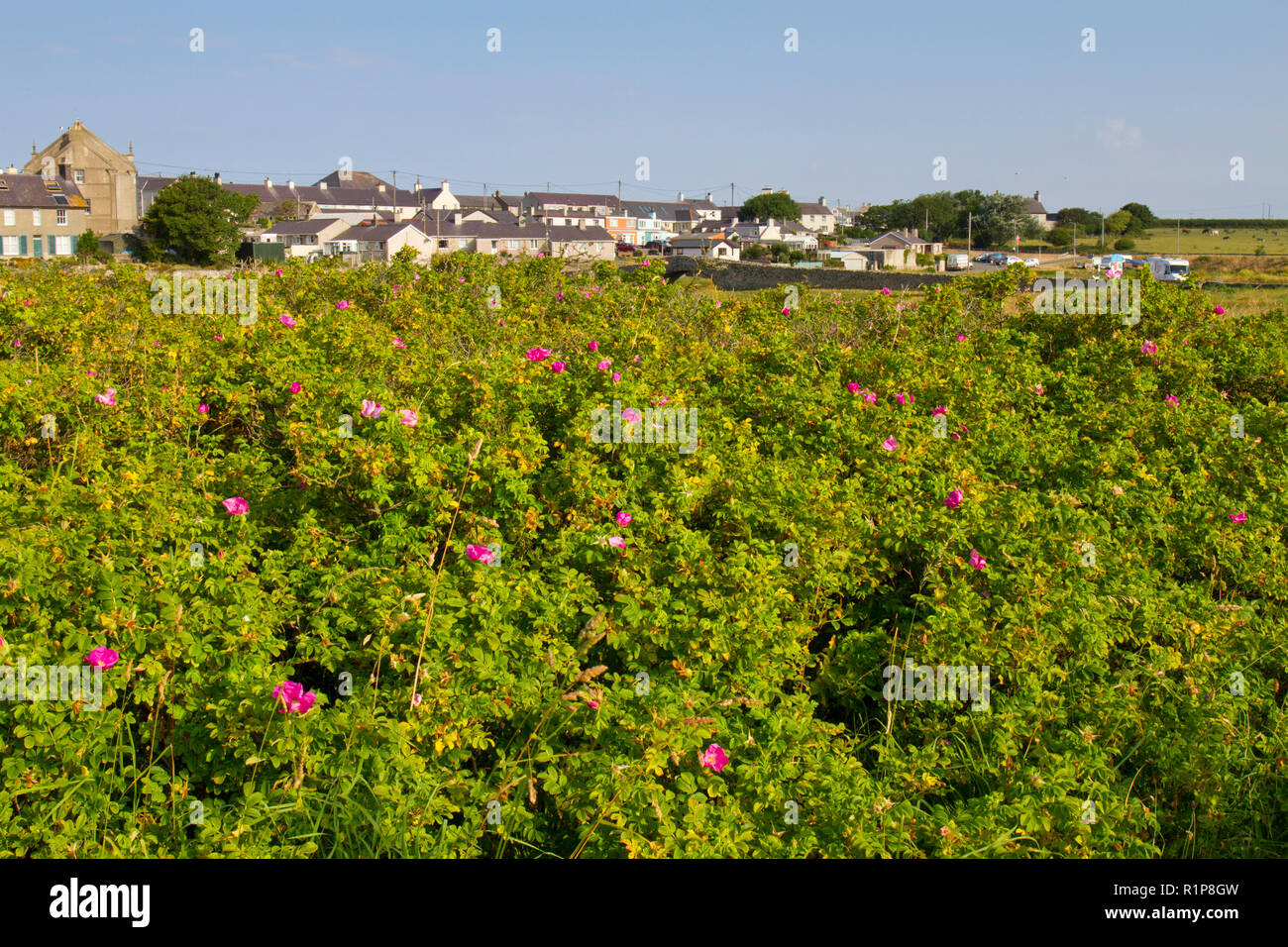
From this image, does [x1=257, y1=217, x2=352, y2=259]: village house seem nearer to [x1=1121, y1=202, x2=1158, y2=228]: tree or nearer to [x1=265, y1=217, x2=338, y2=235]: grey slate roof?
[x1=265, y1=217, x2=338, y2=235]: grey slate roof

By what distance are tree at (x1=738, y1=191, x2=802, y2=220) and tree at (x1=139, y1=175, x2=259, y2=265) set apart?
6919cm

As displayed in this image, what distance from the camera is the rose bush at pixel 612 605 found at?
2799 millimetres

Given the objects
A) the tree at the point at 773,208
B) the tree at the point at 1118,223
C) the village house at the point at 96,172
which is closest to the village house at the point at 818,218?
the tree at the point at 773,208

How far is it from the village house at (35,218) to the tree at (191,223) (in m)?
5.77

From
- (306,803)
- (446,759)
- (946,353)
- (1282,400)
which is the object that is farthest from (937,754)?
(1282,400)

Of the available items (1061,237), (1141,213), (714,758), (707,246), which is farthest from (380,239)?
(1141,213)

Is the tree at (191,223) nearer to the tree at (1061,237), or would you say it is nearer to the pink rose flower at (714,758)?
the pink rose flower at (714,758)

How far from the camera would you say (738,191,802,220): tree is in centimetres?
10569

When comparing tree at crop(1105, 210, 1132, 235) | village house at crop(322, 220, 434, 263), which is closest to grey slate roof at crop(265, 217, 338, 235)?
village house at crop(322, 220, 434, 263)

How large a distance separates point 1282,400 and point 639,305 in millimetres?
4973

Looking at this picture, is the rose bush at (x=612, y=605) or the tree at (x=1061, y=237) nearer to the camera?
the rose bush at (x=612, y=605)

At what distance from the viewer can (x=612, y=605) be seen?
12.0 ft

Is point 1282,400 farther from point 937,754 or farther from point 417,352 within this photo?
point 417,352

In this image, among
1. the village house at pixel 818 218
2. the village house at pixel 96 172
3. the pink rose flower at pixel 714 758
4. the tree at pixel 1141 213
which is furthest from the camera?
the village house at pixel 818 218
